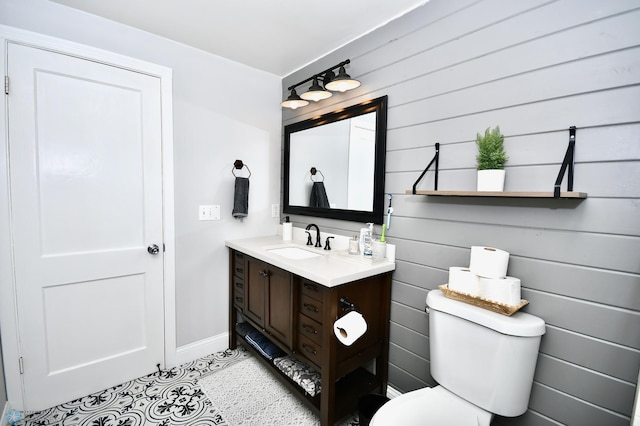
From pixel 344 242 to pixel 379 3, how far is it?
150 centimetres

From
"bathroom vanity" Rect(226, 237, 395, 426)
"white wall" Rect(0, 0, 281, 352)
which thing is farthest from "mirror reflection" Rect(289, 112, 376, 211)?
"bathroom vanity" Rect(226, 237, 395, 426)

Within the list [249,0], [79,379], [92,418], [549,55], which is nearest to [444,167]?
[549,55]

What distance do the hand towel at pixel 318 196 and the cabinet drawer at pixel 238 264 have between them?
2.35 ft

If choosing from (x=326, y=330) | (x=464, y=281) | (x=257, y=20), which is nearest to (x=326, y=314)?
(x=326, y=330)

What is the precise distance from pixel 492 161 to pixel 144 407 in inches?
94.7

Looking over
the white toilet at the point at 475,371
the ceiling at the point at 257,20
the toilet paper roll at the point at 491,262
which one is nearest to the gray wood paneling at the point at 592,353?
the white toilet at the point at 475,371

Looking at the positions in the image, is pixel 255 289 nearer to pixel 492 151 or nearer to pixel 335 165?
pixel 335 165

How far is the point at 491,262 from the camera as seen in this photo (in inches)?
47.2

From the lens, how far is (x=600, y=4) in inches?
40.6

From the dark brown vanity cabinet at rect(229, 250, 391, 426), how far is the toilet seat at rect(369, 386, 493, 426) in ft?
1.31

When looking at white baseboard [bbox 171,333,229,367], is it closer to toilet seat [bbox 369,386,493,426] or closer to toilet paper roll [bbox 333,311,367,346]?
toilet paper roll [bbox 333,311,367,346]

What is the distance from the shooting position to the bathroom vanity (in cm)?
147

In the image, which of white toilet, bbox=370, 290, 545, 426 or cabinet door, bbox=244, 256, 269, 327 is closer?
white toilet, bbox=370, 290, 545, 426

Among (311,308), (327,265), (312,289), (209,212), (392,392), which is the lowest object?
(392,392)
